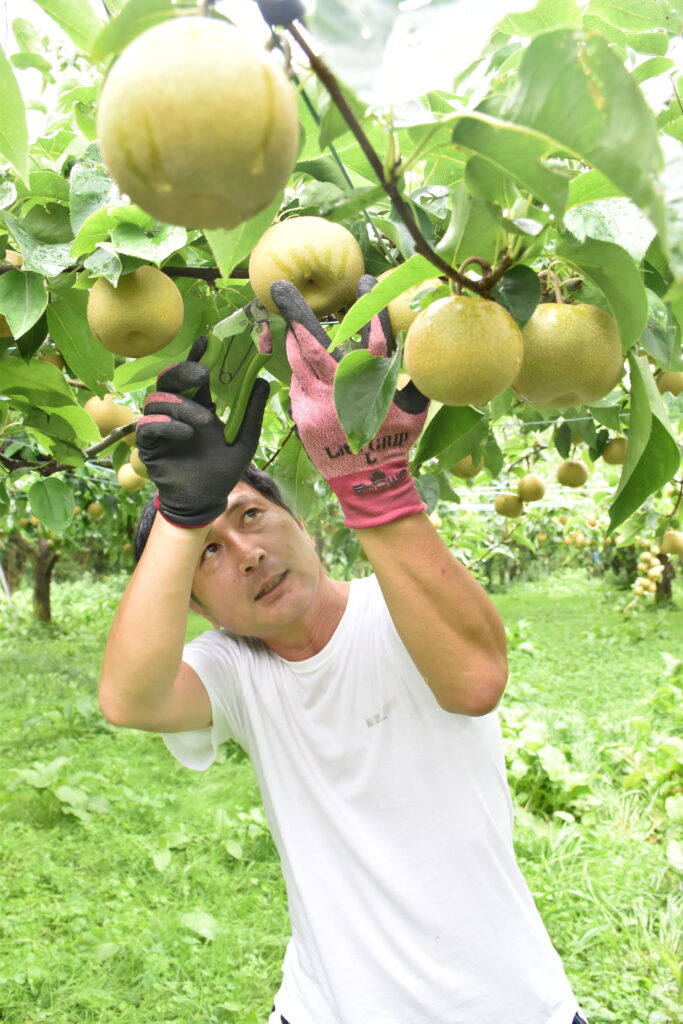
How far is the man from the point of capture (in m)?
1.47

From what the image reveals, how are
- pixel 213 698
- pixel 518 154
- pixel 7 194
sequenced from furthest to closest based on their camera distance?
1. pixel 213 698
2. pixel 7 194
3. pixel 518 154

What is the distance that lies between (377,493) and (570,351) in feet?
1.44

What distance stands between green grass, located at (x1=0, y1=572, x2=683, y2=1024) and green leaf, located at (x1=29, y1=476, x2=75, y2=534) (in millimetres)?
2149

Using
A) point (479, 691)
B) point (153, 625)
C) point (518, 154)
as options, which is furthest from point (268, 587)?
point (518, 154)

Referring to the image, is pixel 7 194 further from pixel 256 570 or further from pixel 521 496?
pixel 521 496

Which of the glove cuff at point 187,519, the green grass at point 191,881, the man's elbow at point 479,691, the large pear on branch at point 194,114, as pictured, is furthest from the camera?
the green grass at point 191,881

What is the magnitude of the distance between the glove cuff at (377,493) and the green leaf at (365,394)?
0.34 m

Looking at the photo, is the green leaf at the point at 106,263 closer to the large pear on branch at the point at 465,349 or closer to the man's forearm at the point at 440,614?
the large pear on branch at the point at 465,349

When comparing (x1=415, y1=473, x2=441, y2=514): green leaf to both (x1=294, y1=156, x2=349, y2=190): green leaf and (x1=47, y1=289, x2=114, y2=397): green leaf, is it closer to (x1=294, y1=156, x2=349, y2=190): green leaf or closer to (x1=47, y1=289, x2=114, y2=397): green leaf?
(x1=47, y1=289, x2=114, y2=397): green leaf

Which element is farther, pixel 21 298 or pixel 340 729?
pixel 340 729

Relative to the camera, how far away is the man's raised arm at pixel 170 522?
1.38 meters

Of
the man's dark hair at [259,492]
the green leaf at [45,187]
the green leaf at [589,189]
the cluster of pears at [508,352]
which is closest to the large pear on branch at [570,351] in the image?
the cluster of pears at [508,352]

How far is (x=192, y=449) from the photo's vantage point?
1479 mm

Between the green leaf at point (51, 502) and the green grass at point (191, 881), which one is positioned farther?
the green grass at point (191, 881)
